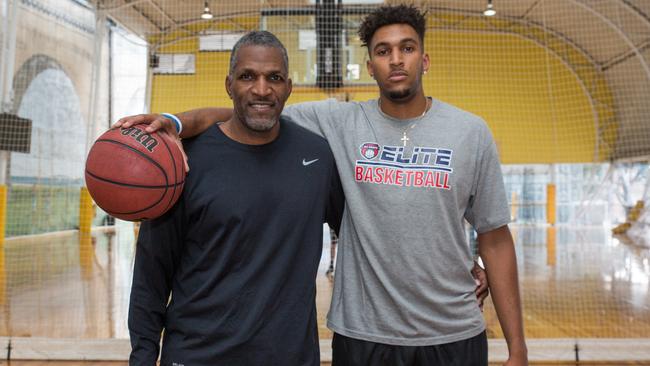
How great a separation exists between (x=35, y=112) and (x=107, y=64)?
97.7 inches

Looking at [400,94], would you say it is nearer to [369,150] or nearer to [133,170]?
Answer: [369,150]

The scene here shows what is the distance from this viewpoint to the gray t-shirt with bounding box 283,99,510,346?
137 centimetres

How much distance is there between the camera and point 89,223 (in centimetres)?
1195

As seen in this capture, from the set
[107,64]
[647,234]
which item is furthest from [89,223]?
[647,234]

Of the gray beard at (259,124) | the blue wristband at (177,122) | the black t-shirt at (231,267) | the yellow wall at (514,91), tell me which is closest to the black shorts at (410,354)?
the black t-shirt at (231,267)

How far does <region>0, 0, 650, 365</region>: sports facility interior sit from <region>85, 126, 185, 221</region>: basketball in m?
2.56

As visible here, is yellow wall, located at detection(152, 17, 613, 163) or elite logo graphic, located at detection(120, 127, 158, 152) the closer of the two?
elite logo graphic, located at detection(120, 127, 158, 152)

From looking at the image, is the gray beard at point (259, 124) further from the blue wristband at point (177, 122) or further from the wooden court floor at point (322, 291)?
the wooden court floor at point (322, 291)

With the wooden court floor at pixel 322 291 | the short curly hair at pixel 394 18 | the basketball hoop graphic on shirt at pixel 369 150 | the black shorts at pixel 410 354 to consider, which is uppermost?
the short curly hair at pixel 394 18

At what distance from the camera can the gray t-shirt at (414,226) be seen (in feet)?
4.48

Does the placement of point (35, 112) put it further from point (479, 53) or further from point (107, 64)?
point (479, 53)

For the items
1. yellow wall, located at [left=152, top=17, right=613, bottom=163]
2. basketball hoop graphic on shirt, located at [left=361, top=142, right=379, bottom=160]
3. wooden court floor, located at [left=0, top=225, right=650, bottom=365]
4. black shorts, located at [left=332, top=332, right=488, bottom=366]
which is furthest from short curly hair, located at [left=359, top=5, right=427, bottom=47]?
yellow wall, located at [left=152, top=17, right=613, bottom=163]

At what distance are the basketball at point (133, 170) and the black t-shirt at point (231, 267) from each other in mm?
47

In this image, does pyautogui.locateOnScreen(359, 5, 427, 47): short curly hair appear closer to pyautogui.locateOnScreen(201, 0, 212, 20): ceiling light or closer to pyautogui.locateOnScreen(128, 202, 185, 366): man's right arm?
pyautogui.locateOnScreen(128, 202, 185, 366): man's right arm
